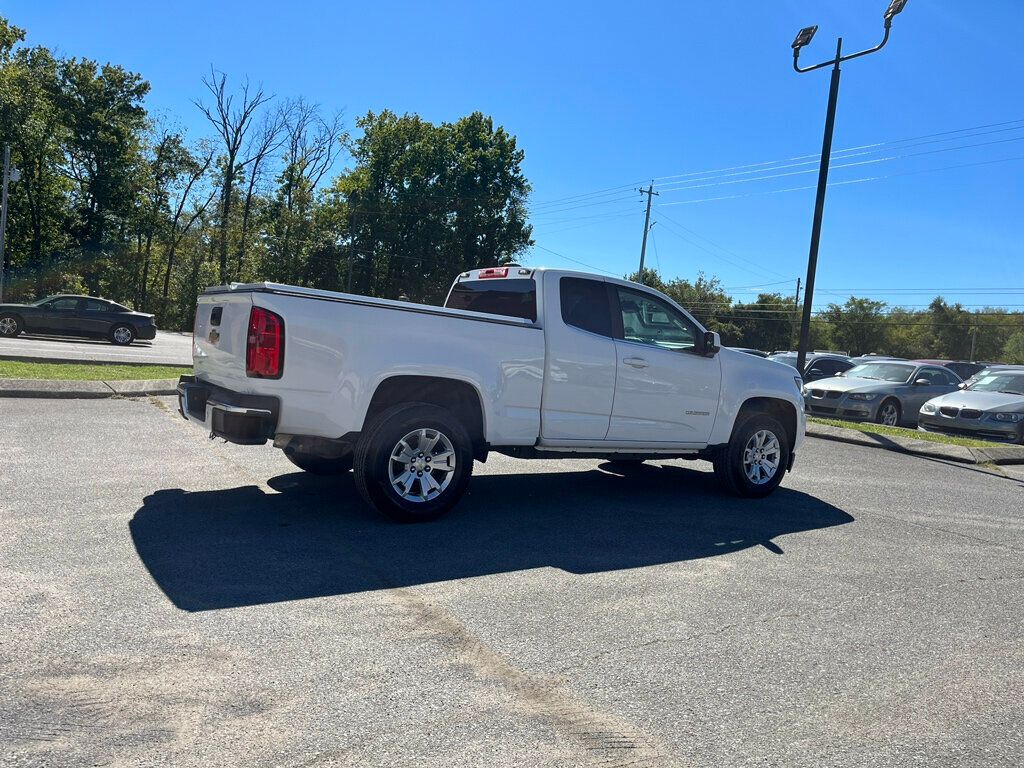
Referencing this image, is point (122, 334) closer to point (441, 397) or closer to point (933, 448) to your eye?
point (441, 397)

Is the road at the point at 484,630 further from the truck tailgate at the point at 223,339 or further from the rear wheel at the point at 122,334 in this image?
the rear wheel at the point at 122,334

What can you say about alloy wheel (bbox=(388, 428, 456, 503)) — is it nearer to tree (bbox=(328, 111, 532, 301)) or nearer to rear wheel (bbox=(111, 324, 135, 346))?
rear wheel (bbox=(111, 324, 135, 346))

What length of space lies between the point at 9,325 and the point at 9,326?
28mm

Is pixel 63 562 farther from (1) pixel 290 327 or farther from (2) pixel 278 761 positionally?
→ (2) pixel 278 761

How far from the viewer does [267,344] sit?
5180mm

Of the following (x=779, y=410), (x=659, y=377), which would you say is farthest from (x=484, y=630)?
(x=779, y=410)

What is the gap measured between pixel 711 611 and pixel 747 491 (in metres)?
3.43

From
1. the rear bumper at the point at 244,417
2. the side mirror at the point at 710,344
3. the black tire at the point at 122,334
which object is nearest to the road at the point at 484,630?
the rear bumper at the point at 244,417

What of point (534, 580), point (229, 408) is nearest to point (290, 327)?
point (229, 408)

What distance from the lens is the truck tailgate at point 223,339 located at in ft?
17.6

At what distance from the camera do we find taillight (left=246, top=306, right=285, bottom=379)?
5168 millimetres

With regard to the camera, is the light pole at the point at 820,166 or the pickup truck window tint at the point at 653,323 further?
the light pole at the point at 820,166

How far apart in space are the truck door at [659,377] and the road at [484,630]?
0.75 metres

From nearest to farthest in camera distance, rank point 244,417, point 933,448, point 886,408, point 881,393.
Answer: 1. point 244,417
2. point 933,448
3. point 881,393
4. point 886,408
